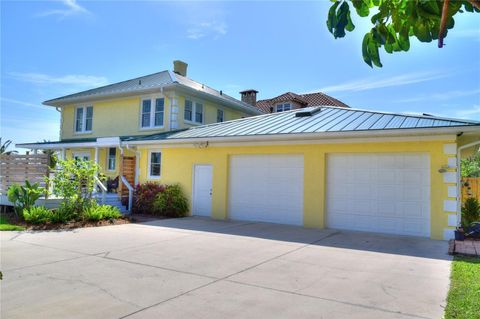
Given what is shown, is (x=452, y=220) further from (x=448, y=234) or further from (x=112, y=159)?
(x=112, y=159)

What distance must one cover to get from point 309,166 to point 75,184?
8092 millimetres

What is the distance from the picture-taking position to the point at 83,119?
22.1m

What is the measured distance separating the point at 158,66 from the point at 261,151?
1185cm

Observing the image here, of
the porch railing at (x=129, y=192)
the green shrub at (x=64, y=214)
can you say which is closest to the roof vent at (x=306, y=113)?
the porch railing at (x=129, y=192)

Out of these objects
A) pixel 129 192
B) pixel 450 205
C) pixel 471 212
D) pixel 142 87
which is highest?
pixel 142 87

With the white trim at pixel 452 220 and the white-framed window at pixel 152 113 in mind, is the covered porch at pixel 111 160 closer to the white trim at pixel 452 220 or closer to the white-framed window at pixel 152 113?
the white-framed window at pixel 152 113

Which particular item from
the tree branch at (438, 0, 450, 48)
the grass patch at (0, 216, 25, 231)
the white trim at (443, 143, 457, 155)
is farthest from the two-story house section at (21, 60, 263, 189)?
the tree branch at (438, 0, 450, 48)

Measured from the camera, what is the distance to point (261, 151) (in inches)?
534

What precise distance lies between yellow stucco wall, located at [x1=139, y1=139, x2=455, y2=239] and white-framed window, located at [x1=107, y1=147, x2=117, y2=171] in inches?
146

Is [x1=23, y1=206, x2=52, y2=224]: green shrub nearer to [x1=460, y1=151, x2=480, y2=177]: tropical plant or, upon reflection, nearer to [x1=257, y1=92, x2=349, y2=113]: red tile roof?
[x1=257, y1=92, x2=349, y2=113]: red tile roof

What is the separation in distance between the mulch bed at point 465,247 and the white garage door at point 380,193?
970 mm

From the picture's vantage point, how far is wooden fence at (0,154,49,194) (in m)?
13.9

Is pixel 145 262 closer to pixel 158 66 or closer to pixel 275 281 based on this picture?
pixel 275 281

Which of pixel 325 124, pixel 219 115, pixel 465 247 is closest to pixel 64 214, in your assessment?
pixel 325 124
